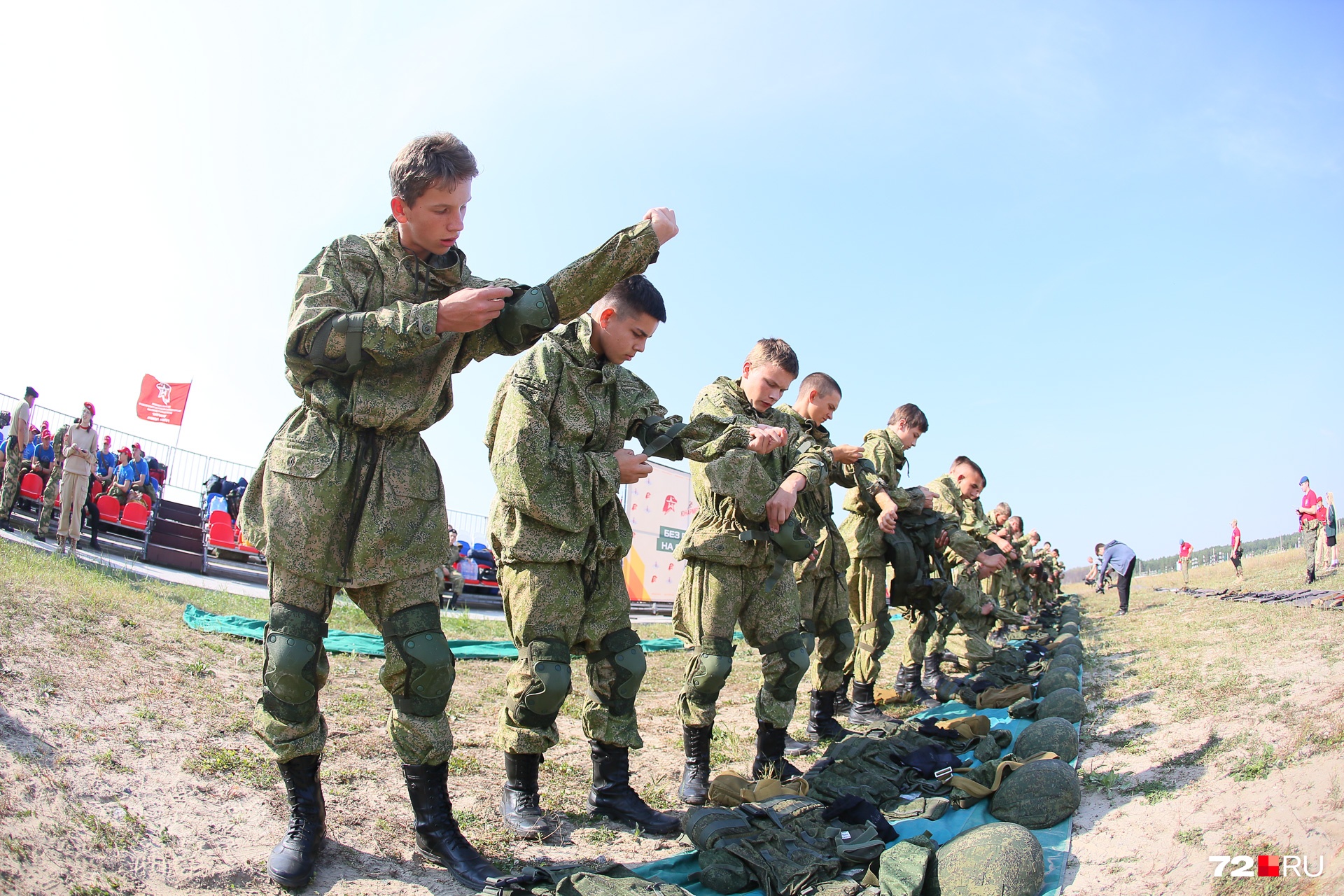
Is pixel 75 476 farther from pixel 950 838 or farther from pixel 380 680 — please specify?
pixel 950 838

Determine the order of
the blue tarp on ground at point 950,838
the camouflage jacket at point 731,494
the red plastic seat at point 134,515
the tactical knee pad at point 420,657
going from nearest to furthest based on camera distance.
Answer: the tactical knee pad at point 420,657, the blue tarp on ground at point 950,838, the camouflage jacket at point 731,494, the red plastic seat at point 134,515

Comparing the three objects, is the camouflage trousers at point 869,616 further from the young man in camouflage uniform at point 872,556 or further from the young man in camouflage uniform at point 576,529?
the young man in camouflage uniform at point 576,529

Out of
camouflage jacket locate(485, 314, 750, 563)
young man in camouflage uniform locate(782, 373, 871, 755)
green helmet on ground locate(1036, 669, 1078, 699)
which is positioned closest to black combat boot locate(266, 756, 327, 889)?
camouflage jacket locate(485, 314, 750, 563)

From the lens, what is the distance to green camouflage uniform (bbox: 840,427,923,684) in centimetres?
641

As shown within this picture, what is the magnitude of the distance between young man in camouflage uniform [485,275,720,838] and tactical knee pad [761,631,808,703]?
3.28ft

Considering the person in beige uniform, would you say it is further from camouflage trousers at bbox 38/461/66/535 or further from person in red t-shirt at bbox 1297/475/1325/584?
person in red t-shirt at bbox 1297/475/1325/584

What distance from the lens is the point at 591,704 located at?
3.49m

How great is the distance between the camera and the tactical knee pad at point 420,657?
2645 millimetres

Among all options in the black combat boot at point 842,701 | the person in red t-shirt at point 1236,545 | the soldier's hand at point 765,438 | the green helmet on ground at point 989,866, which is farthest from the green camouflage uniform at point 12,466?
the person in red t-shirt at point 1236,545

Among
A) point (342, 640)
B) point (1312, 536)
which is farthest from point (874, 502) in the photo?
point (1312, 536)

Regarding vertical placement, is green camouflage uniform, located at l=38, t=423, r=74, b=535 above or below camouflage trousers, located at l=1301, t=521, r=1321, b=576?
below

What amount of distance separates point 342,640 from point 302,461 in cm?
585

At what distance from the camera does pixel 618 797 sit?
3.41 meters

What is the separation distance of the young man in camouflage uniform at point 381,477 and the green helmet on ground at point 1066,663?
6280mm
